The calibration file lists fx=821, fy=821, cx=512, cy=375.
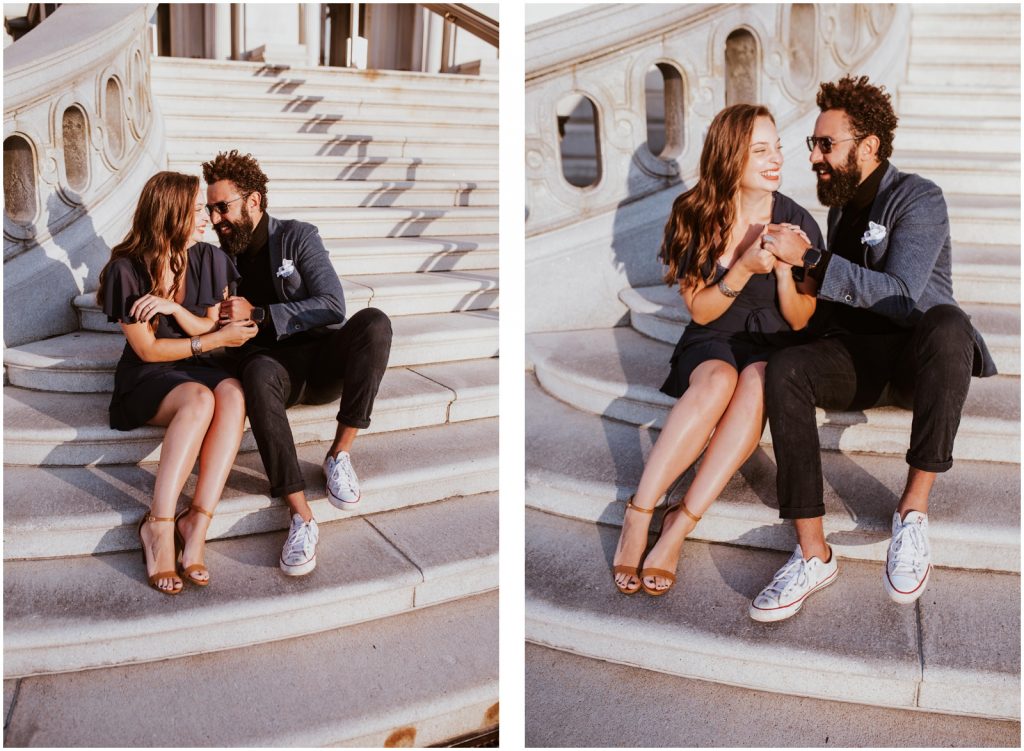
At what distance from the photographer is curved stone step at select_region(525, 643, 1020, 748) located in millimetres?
2246

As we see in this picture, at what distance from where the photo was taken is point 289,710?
229 centimetres

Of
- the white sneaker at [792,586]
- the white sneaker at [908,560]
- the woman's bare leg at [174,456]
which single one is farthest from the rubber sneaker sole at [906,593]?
the woman's bare leg at [174,456]

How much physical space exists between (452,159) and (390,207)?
2.21ft

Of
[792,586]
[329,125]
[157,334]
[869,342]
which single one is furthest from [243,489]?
[329,125]

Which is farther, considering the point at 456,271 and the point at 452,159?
the point at 452,159

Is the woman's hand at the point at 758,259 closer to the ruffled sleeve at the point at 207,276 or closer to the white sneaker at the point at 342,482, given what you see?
the white sneaker at the point at 342,482

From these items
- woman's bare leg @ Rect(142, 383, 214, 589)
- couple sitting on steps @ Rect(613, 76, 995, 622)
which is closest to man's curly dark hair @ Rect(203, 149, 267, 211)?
woman's bare leg @ Rect(142, 383, 214, 589)

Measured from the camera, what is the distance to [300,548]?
106 inches

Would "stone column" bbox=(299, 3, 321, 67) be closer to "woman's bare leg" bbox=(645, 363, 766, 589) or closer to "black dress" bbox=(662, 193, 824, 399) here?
"black dress" bbox=(662, 193, 824, 399)

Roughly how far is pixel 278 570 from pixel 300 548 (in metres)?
0.10

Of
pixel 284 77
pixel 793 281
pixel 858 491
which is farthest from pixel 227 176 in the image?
pixel 284 77

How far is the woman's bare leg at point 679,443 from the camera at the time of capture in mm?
2598

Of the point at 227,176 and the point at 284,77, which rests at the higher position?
the point at 284,77

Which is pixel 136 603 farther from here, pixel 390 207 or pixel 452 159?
pixel 452 159
